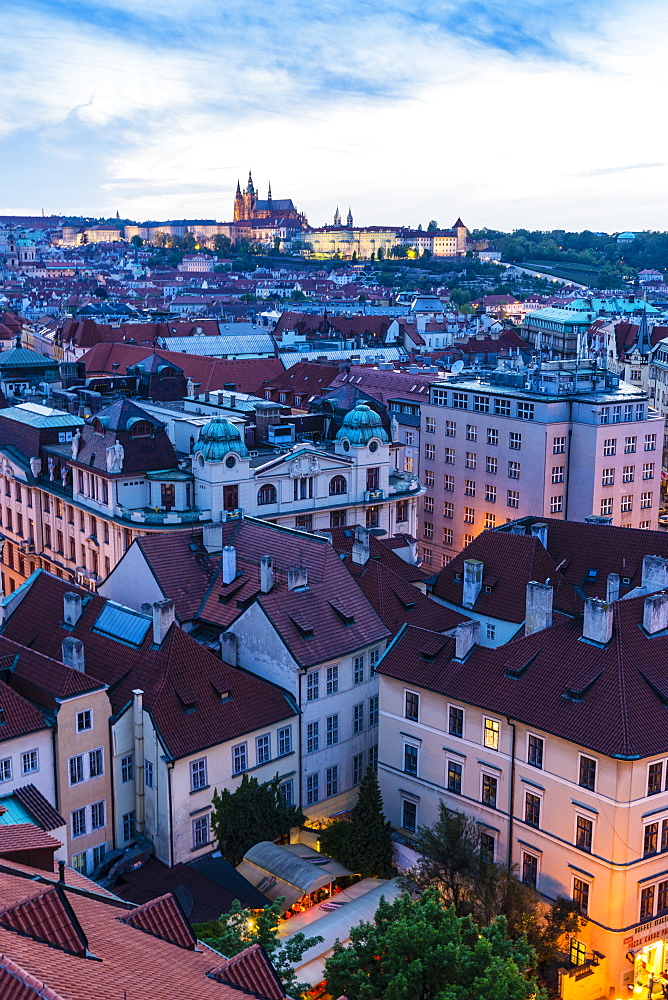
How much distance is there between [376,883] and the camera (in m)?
46.2

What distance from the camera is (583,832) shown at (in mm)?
43344

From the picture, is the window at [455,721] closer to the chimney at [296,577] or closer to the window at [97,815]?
the chimney at [296,577]

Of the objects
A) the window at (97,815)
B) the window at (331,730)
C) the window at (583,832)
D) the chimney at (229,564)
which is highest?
the chimney at (229,564)

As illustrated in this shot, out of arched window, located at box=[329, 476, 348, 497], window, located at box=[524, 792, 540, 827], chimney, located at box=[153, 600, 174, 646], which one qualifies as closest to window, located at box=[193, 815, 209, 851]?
chimney, located at box=[153, 600, 174, 646]

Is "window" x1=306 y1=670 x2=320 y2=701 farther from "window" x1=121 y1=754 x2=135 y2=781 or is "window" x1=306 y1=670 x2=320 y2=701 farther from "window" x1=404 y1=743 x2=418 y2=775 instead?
"window" x1=121 y1=754 x2=135 y2=781

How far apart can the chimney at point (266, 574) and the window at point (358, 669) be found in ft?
19.8

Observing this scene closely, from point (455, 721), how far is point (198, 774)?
11.7 meters

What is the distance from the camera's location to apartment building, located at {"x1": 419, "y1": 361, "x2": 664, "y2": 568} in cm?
8919

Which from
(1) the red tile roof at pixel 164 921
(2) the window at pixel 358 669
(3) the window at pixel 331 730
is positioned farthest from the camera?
(2) the window at pixel 358 669

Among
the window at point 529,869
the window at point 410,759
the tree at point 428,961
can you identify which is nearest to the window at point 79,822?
the window at point 410,759

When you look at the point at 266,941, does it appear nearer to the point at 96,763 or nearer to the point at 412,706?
the point at 96,763

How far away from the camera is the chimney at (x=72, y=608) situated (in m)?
55.4

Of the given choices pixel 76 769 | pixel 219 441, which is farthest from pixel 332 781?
pixel 219 441

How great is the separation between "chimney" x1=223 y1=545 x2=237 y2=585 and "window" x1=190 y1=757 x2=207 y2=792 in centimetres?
1377
